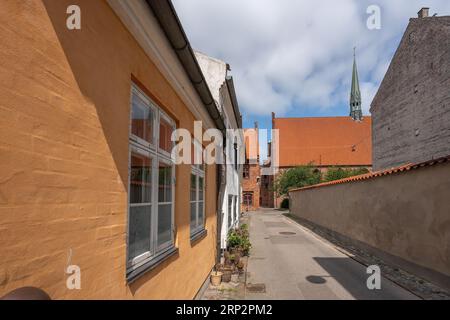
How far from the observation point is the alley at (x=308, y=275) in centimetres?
675

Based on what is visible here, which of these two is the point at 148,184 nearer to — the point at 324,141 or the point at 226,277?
the point at 226,277

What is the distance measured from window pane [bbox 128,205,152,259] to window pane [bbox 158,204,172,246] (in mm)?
356

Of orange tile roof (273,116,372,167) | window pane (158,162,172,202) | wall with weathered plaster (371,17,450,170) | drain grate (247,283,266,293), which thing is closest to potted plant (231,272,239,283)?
drain grate (247,283,266,293)

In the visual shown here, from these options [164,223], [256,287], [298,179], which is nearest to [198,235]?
[164,223]

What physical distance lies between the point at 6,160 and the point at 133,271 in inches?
71.5

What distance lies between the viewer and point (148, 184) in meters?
3.56

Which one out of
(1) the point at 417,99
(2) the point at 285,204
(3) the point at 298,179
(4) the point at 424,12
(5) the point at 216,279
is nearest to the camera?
(5) the point at 216,279

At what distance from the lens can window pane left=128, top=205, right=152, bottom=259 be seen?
309 cm

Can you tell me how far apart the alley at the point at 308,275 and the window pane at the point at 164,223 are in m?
→ 3.22

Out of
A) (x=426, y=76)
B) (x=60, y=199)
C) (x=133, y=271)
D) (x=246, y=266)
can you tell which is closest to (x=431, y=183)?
(x=246, y=266)

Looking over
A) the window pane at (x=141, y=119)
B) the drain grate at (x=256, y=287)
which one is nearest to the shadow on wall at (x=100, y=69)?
the window pane at (x=141, y=119)

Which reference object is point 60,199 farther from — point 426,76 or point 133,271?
point 426,76

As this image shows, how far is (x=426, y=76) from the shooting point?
1750 cm

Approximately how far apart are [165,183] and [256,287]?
432cm
